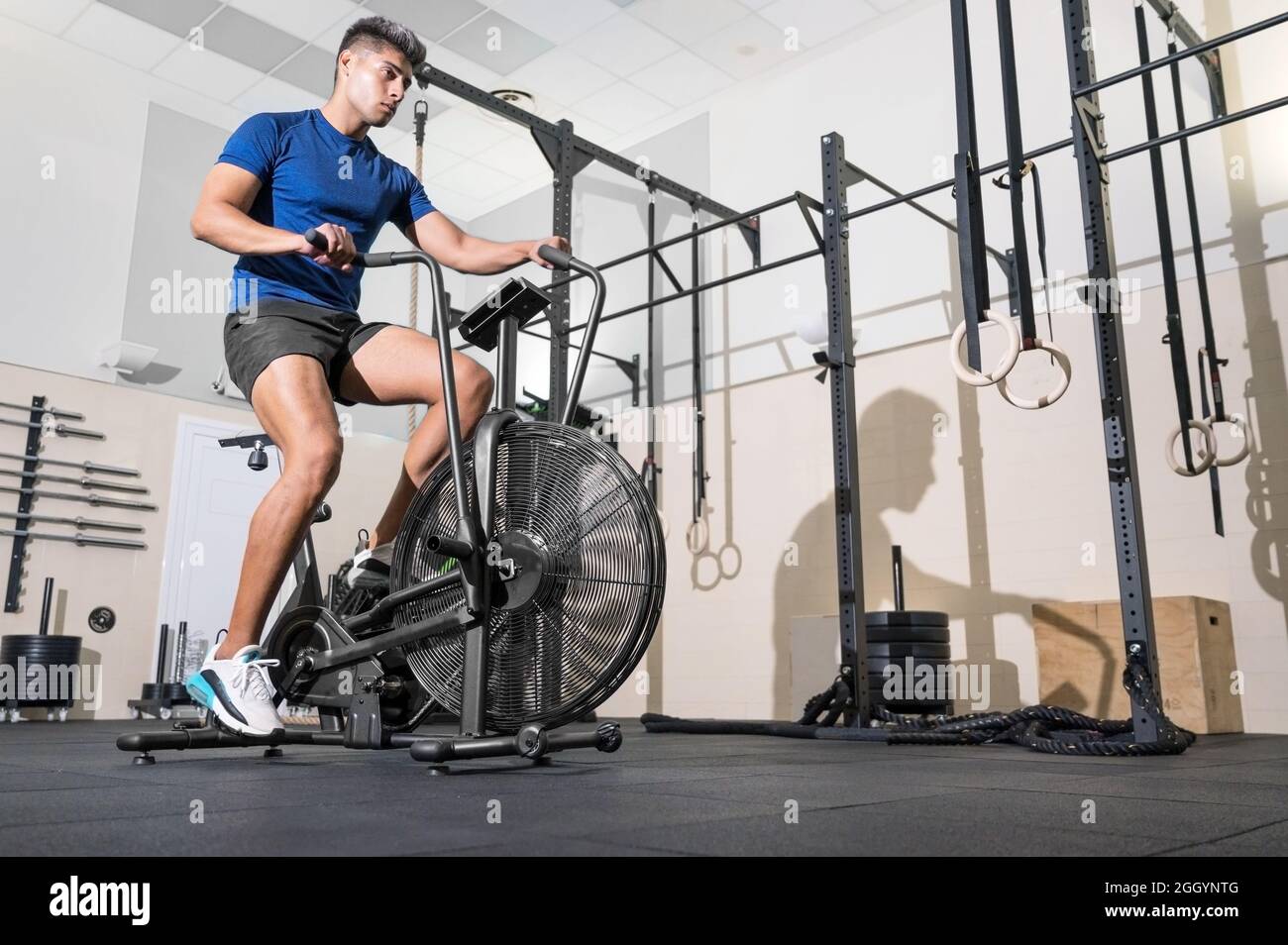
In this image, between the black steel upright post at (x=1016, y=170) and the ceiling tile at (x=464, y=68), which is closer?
the black steel upright post at (x=1016, y=170)

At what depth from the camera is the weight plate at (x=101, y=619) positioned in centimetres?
601

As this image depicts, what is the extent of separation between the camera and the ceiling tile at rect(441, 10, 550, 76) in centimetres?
602

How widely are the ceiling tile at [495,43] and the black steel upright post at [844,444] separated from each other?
2.86 m

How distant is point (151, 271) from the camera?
6.68 metres

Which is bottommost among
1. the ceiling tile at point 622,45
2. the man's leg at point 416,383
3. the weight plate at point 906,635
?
the weight plate at point 906,635

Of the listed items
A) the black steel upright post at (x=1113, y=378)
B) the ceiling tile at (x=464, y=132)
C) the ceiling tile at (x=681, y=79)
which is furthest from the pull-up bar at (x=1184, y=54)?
the ceiling tile at (x=464, y=132)

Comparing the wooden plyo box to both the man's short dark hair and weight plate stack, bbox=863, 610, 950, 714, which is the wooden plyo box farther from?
the man's short dark hair

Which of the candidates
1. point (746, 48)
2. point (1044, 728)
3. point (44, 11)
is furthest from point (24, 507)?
point (1044, 728)

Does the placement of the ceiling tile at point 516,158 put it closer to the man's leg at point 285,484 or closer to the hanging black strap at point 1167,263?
the hanging black strap at point 1167,263

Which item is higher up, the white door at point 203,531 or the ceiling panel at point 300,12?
the ceiling panel at point 300,12

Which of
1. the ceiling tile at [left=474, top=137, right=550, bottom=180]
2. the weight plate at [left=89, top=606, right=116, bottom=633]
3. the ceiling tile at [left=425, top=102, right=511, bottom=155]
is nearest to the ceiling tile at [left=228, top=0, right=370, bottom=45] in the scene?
the ceiling tile at [left=425, top=102, right=511, bottom=155]

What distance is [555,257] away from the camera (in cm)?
227
